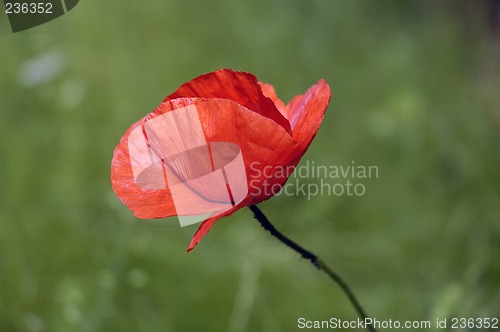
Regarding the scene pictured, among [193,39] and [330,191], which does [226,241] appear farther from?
[193,39]

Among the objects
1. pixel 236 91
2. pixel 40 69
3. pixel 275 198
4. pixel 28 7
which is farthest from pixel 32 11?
pixel 236 91

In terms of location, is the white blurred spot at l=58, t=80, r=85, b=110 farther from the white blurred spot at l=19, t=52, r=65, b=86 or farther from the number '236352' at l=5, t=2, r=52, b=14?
the number '236352' at l=5, t=2, r=52, b=14

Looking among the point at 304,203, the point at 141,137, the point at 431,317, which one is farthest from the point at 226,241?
the point at 141,137

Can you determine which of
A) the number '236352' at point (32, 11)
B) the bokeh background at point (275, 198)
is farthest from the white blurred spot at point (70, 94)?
the number '236352' at point (32, 11)

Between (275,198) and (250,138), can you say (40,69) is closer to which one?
(275,198)

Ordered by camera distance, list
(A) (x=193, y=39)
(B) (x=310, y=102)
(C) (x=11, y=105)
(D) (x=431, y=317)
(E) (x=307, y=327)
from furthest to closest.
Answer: (A) (x=193, y=39), (C) (x=11, y=105), (E) (x=307, y=327), (D) (x=431, y=317), (B) (x=310, y=102)

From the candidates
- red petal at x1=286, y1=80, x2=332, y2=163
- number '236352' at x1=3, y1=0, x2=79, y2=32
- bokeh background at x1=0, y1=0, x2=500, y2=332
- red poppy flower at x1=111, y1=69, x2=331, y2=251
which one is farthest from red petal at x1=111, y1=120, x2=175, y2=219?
number '236352' at x1=3, y1=0, x2=79, y2=32

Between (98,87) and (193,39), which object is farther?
(193,39)
